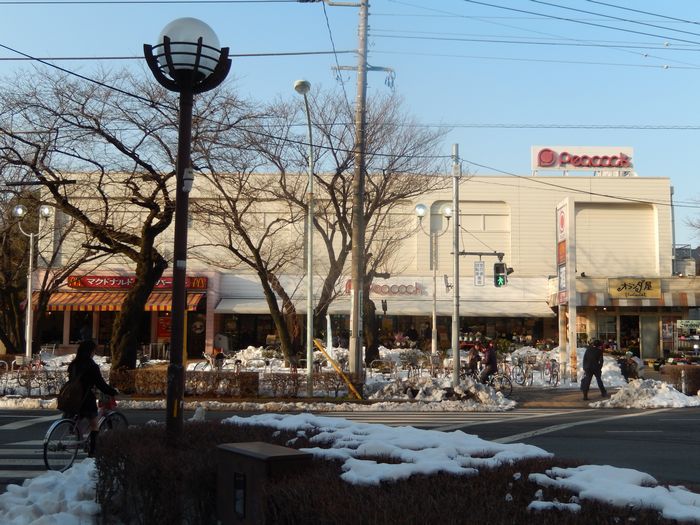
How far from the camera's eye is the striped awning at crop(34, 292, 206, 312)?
3869 cm

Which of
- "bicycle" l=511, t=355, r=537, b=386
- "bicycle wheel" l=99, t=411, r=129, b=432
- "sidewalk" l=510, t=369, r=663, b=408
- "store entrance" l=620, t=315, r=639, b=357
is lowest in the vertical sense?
"sidewalk" l=510, t=369, r=663, b=408

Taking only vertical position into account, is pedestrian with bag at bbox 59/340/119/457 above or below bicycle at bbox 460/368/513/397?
above

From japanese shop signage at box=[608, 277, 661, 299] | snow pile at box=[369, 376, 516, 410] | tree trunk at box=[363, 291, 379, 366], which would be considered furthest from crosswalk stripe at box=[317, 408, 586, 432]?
japanese shop signage at box=[608, 277, 661, 299]

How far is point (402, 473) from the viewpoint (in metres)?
4.91

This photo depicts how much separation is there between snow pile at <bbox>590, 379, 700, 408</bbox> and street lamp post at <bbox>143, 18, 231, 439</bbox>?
53.2 ft

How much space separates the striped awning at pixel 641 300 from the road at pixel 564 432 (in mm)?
20358

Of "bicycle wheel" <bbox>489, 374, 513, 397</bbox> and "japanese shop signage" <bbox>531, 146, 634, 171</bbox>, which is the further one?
"japanese shop signage" <bbox>531, 146, 634, 171</bbox>

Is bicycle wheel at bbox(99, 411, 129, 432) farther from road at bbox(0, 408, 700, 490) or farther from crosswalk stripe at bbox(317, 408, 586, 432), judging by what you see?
crosswalk stripe at bbox(317, 408, 586, 432)

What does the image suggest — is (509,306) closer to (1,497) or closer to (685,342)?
(685,342)

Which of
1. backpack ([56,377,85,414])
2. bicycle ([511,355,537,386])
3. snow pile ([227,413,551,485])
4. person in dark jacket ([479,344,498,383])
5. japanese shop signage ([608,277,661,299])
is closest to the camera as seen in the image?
snow pile ([227,413,551,485])

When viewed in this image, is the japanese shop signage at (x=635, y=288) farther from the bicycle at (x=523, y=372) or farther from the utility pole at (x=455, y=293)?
the utility pole at (x=455, y=293)

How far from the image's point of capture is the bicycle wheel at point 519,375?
87.1ft

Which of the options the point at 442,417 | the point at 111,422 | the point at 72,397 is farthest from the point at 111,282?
the point at 72,397

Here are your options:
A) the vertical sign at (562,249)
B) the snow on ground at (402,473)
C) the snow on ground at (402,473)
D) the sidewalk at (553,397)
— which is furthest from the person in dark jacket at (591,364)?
the snow on ground at (402,473)
